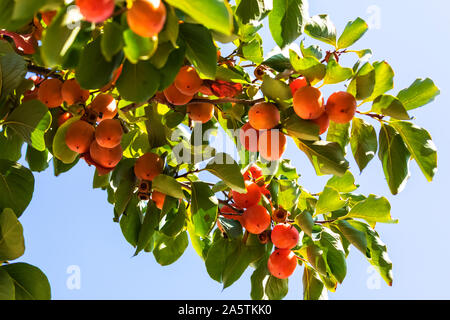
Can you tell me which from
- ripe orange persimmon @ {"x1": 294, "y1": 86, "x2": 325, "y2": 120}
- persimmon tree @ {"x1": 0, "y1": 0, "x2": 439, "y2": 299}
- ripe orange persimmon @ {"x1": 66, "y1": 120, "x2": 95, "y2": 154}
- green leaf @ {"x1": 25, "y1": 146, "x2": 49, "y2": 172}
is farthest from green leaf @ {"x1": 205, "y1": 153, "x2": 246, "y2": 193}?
green leaf @ {"x1": 25, "y1": 146, "x2": 49, "y2": 172}

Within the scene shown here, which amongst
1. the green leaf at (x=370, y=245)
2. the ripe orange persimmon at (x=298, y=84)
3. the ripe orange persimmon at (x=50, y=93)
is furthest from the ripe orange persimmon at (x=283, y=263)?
the ripe orange persimmon at (x=50, y=93)

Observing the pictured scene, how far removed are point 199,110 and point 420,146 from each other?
2.39 ft

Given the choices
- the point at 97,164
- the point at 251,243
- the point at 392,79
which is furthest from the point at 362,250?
the point at 97,164

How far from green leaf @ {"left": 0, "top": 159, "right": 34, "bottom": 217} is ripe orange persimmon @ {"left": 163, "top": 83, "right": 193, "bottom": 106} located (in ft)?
1.58

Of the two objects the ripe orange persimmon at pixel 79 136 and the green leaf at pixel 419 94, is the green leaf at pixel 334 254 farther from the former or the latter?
the ripe orange persimmon at pixel 79 136

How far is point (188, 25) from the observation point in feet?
3.84

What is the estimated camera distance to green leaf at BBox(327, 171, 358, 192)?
1.81 m

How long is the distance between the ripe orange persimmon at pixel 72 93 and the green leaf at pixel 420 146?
1013 millimetres

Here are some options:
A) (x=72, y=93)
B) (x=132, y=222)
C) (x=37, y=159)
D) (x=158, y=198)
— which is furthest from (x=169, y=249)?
(x=72, y=93)

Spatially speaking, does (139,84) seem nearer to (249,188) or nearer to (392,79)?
(249,188)

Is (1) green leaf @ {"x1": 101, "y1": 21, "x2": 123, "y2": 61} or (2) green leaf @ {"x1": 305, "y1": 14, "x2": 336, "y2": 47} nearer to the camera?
(1) green leaf @ {"x1": 101, "y1": 21, "x2": 123, "y2": 61}

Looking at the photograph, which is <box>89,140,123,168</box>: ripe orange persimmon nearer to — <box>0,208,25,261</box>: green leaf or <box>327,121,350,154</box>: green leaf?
<box>0,208,25,261</box>: green leaf

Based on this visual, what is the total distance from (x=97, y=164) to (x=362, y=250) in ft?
3.06

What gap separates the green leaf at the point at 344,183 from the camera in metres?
1.81
